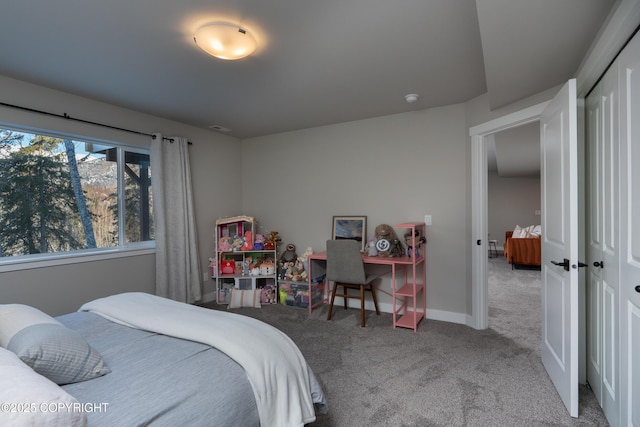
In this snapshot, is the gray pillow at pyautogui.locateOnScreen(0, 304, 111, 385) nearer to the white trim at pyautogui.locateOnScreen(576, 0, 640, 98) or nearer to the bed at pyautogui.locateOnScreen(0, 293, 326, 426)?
the bed at pyautogui.locateOnScreen(0, 293, 326, 426)

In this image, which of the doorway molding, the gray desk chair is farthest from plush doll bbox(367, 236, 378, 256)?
the doorway molding

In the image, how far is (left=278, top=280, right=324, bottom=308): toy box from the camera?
378 cm

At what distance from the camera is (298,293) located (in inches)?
150

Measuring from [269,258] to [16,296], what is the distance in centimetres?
245

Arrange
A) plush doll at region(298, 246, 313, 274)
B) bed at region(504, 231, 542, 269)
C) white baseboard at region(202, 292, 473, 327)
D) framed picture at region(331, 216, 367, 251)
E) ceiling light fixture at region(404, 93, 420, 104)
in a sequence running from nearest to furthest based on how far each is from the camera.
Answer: ceiling light fixture at region(404, 93, 420, 104) < white baseboard at region(202, 292, 473, 327) < framed picture at region(331, 216, 367, 251) < plush doll at region(298, 246, 313, 274) < bed at region(504, 231, 542, 269)

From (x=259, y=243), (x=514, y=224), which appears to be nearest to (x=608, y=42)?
(x=259, y=243)

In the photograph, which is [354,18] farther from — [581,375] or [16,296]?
[16,296]

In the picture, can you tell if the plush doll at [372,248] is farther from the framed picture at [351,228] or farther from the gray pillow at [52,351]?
the gray pillow at [52,351]

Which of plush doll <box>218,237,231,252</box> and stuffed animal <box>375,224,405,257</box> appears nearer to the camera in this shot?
stuffed animal <box>375,224,405,257</box>

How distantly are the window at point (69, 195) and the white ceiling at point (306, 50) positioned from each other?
564mm

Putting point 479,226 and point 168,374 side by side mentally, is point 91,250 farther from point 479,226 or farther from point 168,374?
point 479,226

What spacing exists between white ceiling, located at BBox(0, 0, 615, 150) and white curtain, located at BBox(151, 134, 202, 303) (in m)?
0.64

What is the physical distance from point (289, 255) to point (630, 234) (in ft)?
10.8

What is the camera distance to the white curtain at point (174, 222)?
3.42 metres
